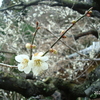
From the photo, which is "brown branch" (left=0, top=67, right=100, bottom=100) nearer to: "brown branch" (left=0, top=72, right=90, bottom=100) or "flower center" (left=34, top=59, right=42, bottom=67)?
"brown branch" (left=0, top=72, right=90, bottom=100)

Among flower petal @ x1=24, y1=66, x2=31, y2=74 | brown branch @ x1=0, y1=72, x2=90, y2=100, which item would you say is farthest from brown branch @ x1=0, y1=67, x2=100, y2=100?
flower petal @ x1=24, y1=66, x2=31, y2=74

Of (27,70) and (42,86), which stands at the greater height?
(27,70)

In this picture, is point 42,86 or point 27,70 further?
point 42,86

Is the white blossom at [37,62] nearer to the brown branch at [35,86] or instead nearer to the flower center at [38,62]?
the flower center at [38,62]

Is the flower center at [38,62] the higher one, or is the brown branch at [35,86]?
the flower center at [38,62]

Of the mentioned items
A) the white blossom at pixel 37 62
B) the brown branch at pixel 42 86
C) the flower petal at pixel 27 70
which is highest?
the white blossom at pixel 37 62

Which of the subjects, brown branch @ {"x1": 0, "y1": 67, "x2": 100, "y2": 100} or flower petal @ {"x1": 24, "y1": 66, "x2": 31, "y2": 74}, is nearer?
flower petal @ {"x1": 24, "y1": 66, "x2": 31, "y2": 74}

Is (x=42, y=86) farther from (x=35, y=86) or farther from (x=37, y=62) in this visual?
(x=37, y=62)

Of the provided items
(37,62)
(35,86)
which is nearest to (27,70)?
(37,62)

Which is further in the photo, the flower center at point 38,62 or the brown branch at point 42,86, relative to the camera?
the brown branch at point 42,86

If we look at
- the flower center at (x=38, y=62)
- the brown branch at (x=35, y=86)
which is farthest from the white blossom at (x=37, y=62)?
the brown branch at (x=35, y=86)

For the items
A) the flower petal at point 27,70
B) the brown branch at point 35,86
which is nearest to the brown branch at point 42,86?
the brown branch at point 35,86
